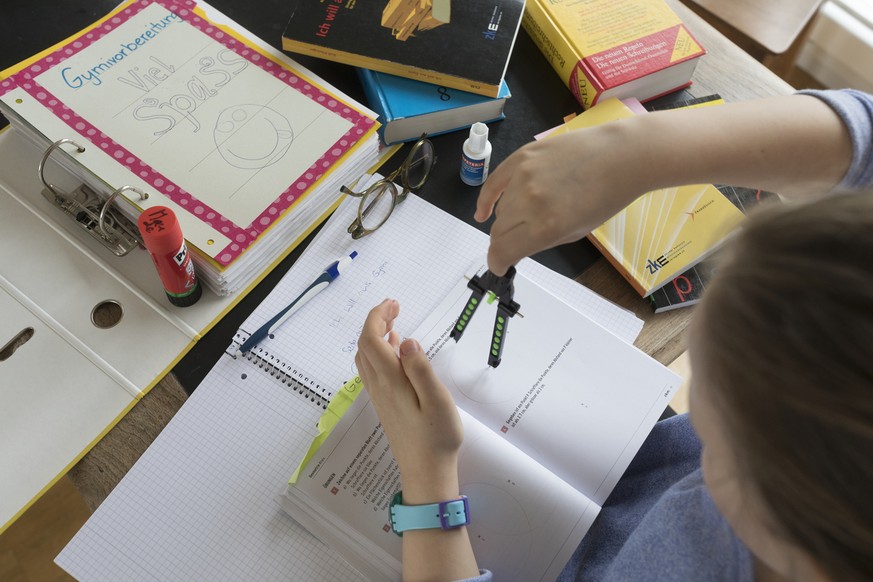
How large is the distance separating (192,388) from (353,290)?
0.74 ft

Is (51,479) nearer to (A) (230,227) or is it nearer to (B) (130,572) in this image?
(B) (130,572)

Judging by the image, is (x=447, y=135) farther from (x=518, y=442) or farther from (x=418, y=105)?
(x=518, y=442)

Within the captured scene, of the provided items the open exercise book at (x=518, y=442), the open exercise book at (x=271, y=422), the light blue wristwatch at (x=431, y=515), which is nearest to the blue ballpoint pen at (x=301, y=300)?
the open exercise book at (x=271, y=422)

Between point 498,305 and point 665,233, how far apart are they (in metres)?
0.28

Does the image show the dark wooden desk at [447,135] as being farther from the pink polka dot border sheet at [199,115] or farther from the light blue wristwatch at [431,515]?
the light blue wristwatch at [431,515]

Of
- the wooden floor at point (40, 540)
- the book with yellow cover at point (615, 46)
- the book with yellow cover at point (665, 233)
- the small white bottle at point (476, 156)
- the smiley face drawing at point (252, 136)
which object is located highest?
the book with yellow cover at point (615, 46)

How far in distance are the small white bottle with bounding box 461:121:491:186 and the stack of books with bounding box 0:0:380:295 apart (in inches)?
5.2

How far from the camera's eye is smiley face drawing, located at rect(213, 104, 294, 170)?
875mm

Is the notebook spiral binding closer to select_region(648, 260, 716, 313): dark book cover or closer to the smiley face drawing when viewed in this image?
the smiley face drawing

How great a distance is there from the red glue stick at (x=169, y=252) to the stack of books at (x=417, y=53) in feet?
1.11

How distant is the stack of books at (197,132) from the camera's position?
83 cm

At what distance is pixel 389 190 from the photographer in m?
0.89

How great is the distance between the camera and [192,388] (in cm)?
77

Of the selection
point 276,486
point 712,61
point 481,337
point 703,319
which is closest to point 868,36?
→ point 712,61
